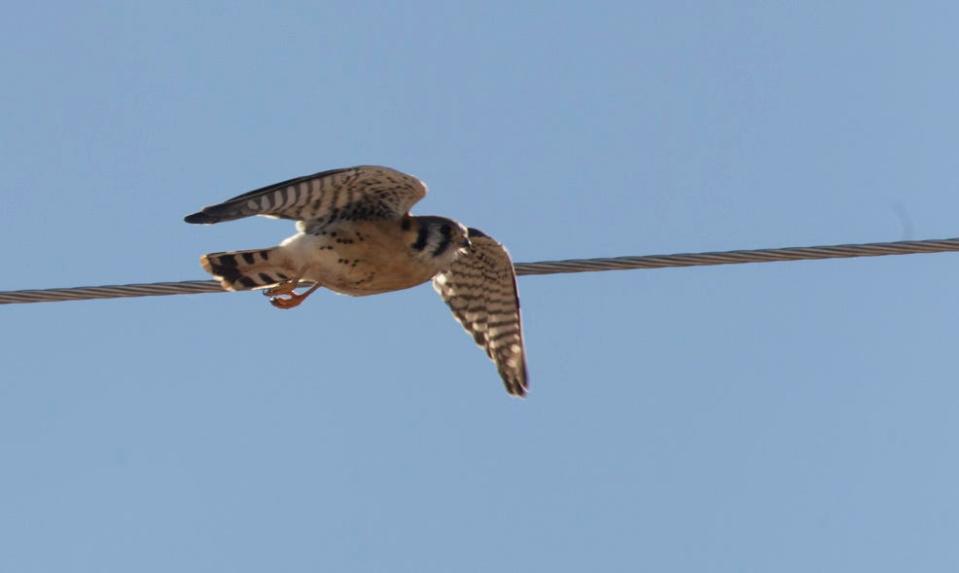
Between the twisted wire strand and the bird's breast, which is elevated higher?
the bird's breast

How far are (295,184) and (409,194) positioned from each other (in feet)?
2.42

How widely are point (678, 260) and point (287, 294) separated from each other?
7.47 feet

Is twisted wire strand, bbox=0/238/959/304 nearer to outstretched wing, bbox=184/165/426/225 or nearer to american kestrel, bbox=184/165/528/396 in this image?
outstretched wing, bbox=184/165/426/225

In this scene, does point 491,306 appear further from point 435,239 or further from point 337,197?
point 337,197

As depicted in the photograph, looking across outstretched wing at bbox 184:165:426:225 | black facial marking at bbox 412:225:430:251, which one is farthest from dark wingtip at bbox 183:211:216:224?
black facial marking at bbox 412:225:430:251

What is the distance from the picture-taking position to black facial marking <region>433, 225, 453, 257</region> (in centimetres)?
675

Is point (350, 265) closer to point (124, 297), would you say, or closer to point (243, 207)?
point (243, 207)

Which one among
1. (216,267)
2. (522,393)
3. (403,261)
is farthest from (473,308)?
(216,267)

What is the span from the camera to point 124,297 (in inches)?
207

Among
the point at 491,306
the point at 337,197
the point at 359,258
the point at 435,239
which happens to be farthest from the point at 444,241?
the point at 491,306

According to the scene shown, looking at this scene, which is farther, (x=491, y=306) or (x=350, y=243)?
(x=491, y=306)

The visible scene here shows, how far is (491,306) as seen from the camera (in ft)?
25.8

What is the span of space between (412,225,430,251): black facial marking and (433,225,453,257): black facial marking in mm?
64

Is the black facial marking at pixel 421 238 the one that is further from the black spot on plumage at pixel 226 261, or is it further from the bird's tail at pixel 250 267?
the black spot on plumage at pixel 226 261
